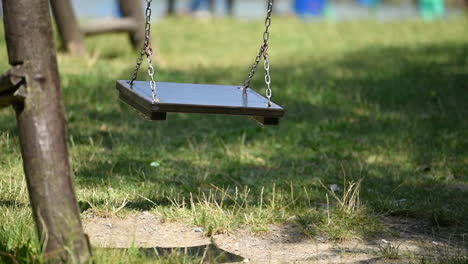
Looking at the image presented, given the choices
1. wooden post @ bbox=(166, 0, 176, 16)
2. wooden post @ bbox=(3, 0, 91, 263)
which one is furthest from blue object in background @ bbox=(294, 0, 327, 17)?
wooden post @ bbox=(3, 0, 91, 263)

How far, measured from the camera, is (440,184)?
15.8ft

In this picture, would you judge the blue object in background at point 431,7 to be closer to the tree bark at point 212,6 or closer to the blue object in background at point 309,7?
the blue object in background at point 309,7

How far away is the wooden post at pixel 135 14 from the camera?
9.23m

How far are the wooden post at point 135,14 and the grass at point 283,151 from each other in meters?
0.26

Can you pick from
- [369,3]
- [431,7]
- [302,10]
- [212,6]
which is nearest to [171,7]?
[212,6]

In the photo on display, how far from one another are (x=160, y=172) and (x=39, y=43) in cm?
200

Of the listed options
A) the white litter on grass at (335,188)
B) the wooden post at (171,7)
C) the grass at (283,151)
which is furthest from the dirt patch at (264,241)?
the wooden post at (171,7)

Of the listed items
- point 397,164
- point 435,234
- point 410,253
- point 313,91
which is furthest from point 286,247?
point 313,91

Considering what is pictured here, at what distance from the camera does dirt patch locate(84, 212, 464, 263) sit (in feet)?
11.7

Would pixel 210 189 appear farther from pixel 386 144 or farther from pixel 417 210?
pixel 386 144

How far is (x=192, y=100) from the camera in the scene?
347cm

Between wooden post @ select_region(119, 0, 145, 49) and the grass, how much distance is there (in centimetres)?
26

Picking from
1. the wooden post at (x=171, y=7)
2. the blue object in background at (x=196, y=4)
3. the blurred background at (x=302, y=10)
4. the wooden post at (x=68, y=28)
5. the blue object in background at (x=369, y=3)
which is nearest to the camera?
the wooden post at (x=68, y=28)

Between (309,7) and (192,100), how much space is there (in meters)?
14.7
